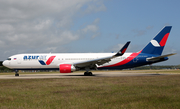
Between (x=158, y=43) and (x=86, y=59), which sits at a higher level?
(x=158, y=43)

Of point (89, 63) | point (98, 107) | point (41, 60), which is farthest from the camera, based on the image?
point (41, 60)

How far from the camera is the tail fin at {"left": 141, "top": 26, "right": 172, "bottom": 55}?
27938mm

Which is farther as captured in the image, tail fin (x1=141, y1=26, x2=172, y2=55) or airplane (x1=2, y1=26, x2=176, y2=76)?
tail fin (x1=141, y1=26, x2=172, y2=55)

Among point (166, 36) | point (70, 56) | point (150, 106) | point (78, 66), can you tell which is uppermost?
point (166, 36)

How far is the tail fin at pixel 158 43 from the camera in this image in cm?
2794

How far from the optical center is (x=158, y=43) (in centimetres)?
2816

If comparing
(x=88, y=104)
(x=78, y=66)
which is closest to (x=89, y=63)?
(x=78, y=66)

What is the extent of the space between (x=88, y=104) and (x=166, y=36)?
25047 millimetres

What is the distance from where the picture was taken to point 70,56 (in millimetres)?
27984

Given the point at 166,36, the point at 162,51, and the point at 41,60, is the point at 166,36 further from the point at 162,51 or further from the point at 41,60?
the point at 41,60

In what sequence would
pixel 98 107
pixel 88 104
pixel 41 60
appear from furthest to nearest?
pixel 41 60
pixel 88 104
pixel 98 107

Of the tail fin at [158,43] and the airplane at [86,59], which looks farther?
the tail fin at [158,43]

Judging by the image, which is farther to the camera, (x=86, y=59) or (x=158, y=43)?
(x=158, y=43)

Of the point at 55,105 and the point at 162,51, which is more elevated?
the point at 162,51
